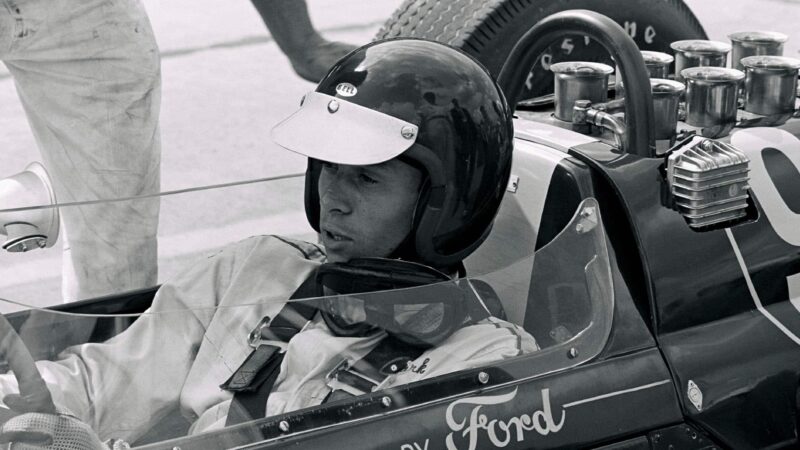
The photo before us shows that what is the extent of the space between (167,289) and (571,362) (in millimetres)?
761

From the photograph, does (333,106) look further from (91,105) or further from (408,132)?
(91,105)

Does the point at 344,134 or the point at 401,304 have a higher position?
the point at 344,134

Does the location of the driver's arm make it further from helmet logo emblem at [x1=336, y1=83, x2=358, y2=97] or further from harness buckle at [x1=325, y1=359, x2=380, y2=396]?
helmet logo emblem at [x1=336, y1=83, x2=358, y2=97]

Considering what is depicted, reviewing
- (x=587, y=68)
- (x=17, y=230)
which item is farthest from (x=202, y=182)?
(x=17, y=230)

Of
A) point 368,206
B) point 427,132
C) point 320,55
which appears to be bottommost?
point 320,55

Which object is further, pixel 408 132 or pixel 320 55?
pixel 320 55

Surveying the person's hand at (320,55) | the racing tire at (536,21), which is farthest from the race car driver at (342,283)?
the person's hand at (320,55)

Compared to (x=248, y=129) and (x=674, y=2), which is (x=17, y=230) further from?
(x=248, y=129)

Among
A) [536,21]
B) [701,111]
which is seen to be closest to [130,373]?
[701,111]

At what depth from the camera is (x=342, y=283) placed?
2.26m

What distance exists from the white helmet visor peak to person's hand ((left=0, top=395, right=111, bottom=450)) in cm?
67

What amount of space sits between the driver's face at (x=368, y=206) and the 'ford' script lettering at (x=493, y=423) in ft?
1.31

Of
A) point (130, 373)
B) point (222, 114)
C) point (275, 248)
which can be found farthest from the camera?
point (222, 114)

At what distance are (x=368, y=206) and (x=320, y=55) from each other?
119 inches
